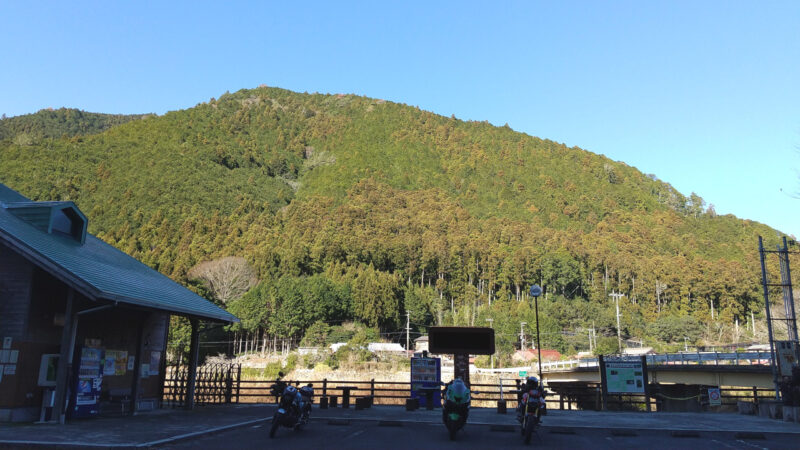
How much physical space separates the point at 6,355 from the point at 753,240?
525ft

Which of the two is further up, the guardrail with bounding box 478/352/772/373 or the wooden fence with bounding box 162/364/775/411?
the guardrail with bounding box 478/352/772/373

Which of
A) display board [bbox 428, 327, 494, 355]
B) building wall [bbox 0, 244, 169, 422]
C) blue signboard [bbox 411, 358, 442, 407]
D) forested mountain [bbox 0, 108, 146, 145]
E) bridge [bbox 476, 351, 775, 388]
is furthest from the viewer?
forested mountain [bbox 0, 108, 146, 145]

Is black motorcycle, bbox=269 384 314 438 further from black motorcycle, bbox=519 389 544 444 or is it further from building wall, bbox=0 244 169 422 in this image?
building wall, bbox=0 244 169 422

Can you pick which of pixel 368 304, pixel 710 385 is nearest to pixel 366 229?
pixel 368 304

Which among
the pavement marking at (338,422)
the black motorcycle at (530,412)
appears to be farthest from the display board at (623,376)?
the pavement marking at (338,422)

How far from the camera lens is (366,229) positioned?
119188 mm

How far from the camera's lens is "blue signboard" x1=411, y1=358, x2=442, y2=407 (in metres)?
20.0

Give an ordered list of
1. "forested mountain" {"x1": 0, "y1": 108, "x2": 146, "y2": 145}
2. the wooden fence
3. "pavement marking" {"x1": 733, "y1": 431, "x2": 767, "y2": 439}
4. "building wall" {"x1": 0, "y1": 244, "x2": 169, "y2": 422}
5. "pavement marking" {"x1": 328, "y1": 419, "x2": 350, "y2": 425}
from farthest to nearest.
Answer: "forested mountain" {"x1": 0, "y1": 108, "x2": 146, "y2": 145}, the wooden fence, "pavement marking" {"x1": 328, "y1": 419, "x2": 350, "y2": 425}, "building wall" {"x1": 0, "y1": 244, "x2": 169, "y2": 422}, "pavement marking" {"x1": 733, "y1": 431, "x2": 767, "y2": 439}

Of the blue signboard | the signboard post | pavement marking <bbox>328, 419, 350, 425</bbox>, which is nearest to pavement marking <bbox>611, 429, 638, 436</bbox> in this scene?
pavement marking <bbox>328, 419, 350, 425</bbox>

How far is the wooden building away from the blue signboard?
26.6ft

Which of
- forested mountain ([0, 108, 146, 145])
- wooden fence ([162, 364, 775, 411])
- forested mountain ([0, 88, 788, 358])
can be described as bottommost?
wooden fence ([162, 364, 775, 411])

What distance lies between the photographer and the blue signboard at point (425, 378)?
788 inches

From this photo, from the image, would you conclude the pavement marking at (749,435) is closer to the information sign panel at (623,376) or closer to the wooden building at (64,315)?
the information sign panel at (623,376)

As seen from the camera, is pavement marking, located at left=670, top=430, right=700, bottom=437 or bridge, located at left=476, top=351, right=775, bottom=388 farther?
Answer: bridge, located at left=476, top=351, right=775, bottom=388
